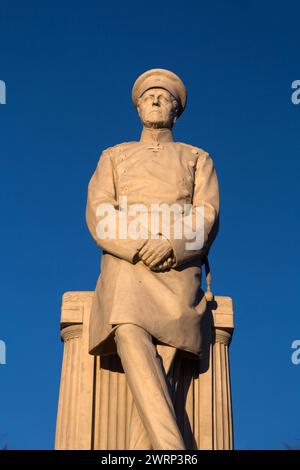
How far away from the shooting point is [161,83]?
12148 millimetres

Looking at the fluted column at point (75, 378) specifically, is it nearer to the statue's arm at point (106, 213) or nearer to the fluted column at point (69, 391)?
the fluted column at point (69, 391)

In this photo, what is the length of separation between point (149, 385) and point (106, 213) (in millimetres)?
2035

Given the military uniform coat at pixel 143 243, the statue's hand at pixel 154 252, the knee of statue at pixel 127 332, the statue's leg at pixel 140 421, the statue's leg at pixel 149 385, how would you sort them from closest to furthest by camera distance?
the statue's leg at pixel 149 385 < the statue's leg at pixel 140 421 < the knee of statue at pixel 127 332 < the military uniform coat at pixel 143 243 < the statue's hand at pixel 154 252

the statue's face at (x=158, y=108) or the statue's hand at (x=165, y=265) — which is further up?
the statue's face at (x=158, y=108)

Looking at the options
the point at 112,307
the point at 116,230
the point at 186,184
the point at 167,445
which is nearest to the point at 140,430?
the point at 167,445

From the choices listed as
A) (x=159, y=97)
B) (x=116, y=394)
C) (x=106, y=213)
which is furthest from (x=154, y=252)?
(x=159, y=97)

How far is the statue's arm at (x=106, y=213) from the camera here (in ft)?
35.8

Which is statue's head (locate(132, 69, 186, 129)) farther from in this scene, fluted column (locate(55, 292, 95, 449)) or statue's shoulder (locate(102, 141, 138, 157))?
fluted column (locate(55, 292, 95, 449))

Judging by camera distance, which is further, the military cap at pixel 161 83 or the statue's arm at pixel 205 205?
the military cap at pixel 161 83

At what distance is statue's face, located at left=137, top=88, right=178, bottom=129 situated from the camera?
12.1m

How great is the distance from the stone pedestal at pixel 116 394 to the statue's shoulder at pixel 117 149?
166 cm

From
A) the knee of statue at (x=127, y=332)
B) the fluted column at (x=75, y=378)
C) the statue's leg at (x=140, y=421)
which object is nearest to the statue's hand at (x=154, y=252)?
the knee of statue at (x=127, y=332)

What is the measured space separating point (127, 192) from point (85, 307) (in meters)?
1.28

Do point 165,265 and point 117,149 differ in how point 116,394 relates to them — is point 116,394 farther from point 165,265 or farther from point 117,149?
point 117,149
